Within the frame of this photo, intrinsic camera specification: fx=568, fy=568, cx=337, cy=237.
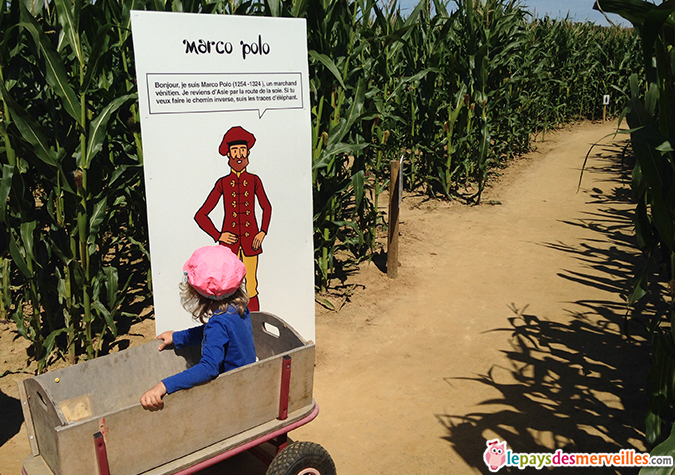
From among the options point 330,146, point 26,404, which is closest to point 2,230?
point 26,404

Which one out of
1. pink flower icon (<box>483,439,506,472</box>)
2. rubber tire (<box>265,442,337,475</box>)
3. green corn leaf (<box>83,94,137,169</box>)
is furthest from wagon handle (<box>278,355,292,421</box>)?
green corn leaf (<box>83,94,137,169</box>)

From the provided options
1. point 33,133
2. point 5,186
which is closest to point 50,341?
point 5,186

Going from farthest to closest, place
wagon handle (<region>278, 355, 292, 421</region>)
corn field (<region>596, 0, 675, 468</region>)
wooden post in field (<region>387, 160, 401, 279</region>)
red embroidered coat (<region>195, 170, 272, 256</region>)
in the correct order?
wooden post in field (<region>387, 160, 401, 279</region>) < red embroidered coat (<region>195, 170, 272, 256</region>) < wagon handle (<region>278, 355, 292, 421</region>) < corn field (<region>596, 0, 675, 468</region>)

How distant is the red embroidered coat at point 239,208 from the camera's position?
3.44 metres

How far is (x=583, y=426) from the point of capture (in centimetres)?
352

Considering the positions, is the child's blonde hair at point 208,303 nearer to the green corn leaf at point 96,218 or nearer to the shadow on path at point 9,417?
the green corn leaf at point 96,218

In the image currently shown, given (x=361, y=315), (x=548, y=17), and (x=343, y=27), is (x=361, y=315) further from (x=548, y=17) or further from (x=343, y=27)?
(x=548, y=17)

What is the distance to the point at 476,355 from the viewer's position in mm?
4512

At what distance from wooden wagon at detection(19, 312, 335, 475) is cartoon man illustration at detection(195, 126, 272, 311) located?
756mm

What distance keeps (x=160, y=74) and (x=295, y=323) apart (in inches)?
74.8

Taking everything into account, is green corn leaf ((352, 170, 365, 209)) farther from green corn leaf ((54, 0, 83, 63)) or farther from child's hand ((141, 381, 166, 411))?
child's hand ((141, 381, 166, 411))

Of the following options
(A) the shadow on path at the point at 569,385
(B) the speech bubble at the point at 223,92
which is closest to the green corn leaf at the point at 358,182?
(B) the speech bubble at the point at 223,92

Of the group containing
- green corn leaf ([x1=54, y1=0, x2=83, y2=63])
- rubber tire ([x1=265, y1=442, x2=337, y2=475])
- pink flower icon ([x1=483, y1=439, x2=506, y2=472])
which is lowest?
pink flower icon ([x1=483, y1=439, x2=506, y2=472])

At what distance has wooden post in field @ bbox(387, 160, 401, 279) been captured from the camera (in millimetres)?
5668
